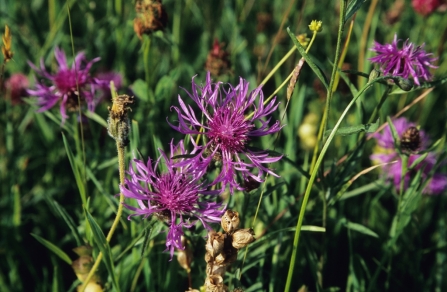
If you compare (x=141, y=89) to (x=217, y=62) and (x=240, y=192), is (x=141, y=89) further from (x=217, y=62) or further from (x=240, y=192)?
(x=240, y=192)

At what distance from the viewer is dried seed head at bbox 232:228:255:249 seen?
1.09m

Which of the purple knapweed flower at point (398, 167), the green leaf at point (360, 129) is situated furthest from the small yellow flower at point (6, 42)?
the purple knapweed flower at point (398, 167)

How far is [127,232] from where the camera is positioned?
1594 mm

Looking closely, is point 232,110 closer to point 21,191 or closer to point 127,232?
point 127,232

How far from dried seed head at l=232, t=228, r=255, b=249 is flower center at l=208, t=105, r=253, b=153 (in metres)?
0.21

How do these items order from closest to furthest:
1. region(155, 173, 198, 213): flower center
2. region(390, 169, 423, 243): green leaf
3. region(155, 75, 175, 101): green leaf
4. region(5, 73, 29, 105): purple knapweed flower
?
1. region(155, 173, 198, 213): flower center
2. region(390, 169, 423, 243): green leaf
3. region(155, 75, 175, 101): green leaf
4. region(5, 73, 29, 105): purple knapweed flower

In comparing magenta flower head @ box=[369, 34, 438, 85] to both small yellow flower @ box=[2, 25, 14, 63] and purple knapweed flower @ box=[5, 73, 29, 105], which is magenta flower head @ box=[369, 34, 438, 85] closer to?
→ small yellow flower @ box=[2, 25, 14, 63]

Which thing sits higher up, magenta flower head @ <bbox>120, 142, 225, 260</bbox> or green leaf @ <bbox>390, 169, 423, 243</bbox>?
magenta flower head @ <bbox>120, 142, 225, 260</bbox>

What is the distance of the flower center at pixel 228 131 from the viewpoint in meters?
1.21

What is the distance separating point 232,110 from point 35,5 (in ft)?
6.29

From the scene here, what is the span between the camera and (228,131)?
1.20 metres

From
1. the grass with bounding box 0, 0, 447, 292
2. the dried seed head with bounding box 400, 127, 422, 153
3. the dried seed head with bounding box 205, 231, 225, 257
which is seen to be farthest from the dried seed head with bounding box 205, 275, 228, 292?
the dried seed head with bounding box 400, 127, 422, 153

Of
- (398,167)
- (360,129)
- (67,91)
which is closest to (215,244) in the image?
(360,129)

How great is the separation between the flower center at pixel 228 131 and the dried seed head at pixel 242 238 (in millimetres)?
211
